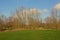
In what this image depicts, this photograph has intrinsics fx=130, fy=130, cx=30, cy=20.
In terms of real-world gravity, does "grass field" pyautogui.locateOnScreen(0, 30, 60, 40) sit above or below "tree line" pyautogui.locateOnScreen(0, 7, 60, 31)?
below

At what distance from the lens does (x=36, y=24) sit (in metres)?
3.31

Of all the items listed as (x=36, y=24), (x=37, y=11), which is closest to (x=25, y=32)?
(x=36, y=24)

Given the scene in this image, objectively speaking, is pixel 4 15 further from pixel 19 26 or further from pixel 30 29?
pixel 30 29

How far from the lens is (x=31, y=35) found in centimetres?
320

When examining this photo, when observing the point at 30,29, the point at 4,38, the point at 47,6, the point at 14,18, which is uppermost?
the point at 47,6

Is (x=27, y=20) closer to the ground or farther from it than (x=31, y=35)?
farther from it

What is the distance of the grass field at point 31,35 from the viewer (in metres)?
3.16

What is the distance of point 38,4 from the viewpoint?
3184 mm

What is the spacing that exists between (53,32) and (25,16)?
2.63ft

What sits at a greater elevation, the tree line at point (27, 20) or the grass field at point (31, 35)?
the tree line at point (27, 20)

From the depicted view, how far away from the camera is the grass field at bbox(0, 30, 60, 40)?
3.16 meters

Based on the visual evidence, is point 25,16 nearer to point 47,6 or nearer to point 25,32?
point 25,32

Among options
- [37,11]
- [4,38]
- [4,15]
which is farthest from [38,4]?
[4,38]

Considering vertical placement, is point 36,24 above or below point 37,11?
below
